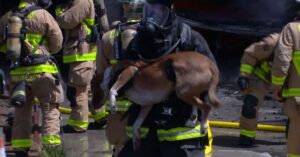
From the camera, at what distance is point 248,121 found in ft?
25.8

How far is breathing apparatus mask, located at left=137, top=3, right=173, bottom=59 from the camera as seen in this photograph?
4.29 meters

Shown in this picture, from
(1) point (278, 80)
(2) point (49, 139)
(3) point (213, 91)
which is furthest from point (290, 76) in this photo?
(2) point (49, 139)

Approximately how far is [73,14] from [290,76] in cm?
278

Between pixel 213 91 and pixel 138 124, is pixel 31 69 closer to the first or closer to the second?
pixel 138 124

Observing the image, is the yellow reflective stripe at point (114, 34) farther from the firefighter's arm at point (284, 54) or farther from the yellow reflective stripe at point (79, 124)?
the yellow reflective stripe at point (79, 124)

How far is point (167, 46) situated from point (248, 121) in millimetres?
3712

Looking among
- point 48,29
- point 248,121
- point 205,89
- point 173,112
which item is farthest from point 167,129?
point 248,121

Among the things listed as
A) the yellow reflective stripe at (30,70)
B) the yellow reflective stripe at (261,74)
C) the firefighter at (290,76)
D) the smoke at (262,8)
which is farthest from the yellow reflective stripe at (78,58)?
the smoke at (262,8)

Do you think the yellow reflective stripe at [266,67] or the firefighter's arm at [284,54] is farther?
the yellow reflective stripe at [266,67]

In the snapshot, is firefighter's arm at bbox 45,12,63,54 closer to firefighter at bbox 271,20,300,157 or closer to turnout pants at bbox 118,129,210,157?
firefighter at bbox 271,20,300,157

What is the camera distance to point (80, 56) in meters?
8.07

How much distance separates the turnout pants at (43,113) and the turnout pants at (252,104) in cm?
213

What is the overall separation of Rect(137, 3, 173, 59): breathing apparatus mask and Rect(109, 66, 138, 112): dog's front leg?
0.13m

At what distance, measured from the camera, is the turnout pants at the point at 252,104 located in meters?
7.73
